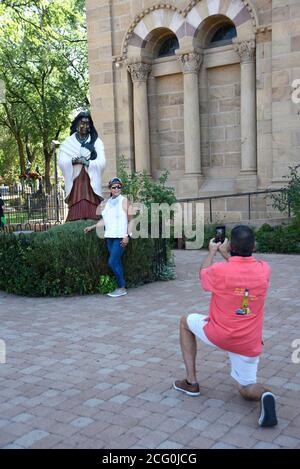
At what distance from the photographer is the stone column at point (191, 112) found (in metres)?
14.9

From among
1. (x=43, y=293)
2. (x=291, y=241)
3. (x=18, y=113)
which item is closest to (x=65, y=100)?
(x=18, y=113)

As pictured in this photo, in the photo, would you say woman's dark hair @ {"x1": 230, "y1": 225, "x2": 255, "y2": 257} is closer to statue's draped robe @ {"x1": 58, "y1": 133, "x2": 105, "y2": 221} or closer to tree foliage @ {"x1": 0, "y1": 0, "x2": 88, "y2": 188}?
statue's draped robe @ {"x1": 58, "y1": 133, "x2": 105, "y2": 221}

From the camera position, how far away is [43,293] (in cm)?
821

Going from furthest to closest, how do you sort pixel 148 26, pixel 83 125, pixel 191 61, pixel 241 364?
1. pixel 148 26
2. pixel 191 61
3. pixel 83 125
4. pixel 241 364

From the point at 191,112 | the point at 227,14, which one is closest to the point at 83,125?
the point at 191,112

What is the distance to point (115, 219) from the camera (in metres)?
8.01

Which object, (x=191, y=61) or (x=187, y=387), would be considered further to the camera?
(x=191, y=61)

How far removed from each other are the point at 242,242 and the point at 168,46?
539 inches

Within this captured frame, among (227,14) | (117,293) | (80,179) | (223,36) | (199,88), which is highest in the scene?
(227,14)

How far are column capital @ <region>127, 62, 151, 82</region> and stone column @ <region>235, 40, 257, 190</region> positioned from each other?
3.10m

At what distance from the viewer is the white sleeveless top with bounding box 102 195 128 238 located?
7.98 metres

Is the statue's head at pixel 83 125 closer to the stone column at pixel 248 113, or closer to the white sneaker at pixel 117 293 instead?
the white sneaker at pixel 117 293

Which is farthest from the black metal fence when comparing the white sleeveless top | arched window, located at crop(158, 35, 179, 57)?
the white sleeveless top

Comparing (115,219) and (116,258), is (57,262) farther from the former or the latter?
(115,219)
